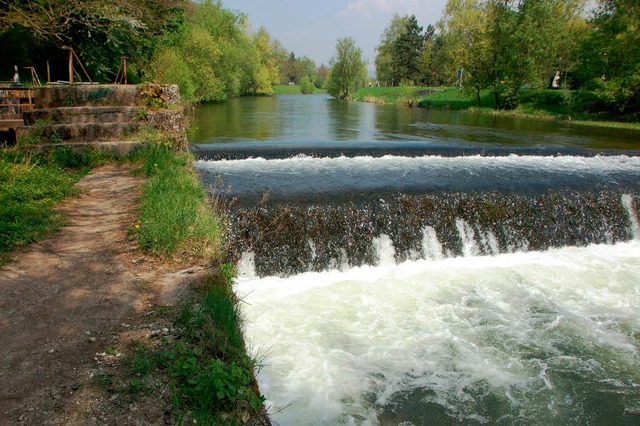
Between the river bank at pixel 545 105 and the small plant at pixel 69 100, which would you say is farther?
the river bank at pixel 545 105

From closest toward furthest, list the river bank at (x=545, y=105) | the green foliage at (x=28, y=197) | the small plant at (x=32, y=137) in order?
the green foliage at (x=28, y=197)
the small plant at (x=32, y=137)
the river bank at (x=545, y=105)

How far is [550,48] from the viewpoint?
30344mm

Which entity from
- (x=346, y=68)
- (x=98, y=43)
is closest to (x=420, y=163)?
(x=98, y=43)

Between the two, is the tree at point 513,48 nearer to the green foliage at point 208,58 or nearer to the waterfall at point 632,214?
the green foliage at point 208,58

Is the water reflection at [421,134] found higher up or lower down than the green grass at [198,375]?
higher up

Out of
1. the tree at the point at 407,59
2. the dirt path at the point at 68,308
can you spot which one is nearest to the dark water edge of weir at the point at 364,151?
the dirt path at the point at 68,308

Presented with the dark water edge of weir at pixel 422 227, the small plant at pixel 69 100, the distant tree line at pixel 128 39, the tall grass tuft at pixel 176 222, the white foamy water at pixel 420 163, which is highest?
the distant tree line at pixel 128 39

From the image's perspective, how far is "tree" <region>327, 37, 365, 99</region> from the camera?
62.5 meters

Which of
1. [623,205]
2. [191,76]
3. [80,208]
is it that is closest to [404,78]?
[191,76]

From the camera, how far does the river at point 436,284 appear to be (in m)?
4.21

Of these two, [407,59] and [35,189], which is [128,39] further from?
[407,59]

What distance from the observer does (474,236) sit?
308 inches

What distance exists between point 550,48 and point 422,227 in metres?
29.1

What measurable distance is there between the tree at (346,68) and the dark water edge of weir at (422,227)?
56177mm
